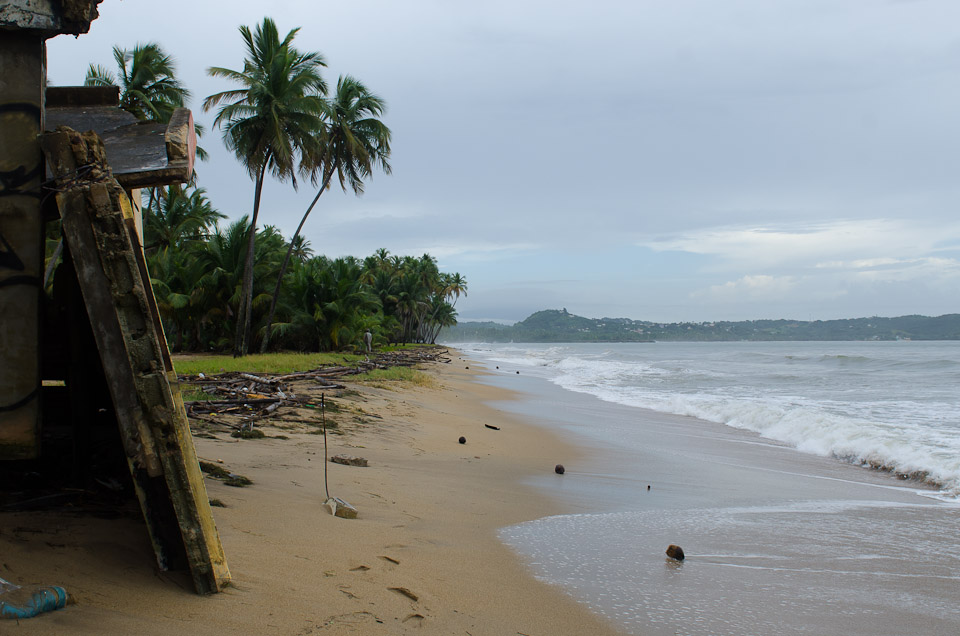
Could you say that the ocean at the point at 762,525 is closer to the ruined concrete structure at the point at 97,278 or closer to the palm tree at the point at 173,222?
the ruined concrete structure at the point at 97,278

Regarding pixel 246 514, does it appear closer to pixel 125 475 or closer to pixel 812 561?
pixel 125 475

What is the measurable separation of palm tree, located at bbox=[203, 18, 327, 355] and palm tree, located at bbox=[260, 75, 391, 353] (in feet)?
10.3

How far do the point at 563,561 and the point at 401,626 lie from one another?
1792 millimetres

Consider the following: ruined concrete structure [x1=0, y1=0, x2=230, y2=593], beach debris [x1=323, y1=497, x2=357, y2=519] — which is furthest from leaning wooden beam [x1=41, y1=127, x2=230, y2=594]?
beach debris [x1=323, y1=497, x2=357, y2=519]

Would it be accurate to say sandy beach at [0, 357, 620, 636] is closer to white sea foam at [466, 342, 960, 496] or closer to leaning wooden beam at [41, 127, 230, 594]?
leaning wooden beam at [41, 127, 230, 594]

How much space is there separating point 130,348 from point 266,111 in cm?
2096

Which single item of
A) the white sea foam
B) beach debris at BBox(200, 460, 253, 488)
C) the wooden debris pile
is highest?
the wooden debris pile

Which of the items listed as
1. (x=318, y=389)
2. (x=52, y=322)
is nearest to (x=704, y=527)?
(x=52, y=322)

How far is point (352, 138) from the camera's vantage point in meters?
25.2

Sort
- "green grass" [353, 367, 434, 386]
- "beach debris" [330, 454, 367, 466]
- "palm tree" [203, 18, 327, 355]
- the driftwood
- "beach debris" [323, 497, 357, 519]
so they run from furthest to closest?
"palm tree" [203, 18, 327, 355], "green grass" [353, 367, 434, 386], the driftwood, "beach debris" [330, 454, 367, 466], "beach debris" [323, 497, 357, 519]

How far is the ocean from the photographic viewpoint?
363 centimetres

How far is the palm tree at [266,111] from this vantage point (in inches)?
832

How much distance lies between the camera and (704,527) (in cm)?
529

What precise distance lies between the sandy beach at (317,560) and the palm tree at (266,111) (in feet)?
54.5
